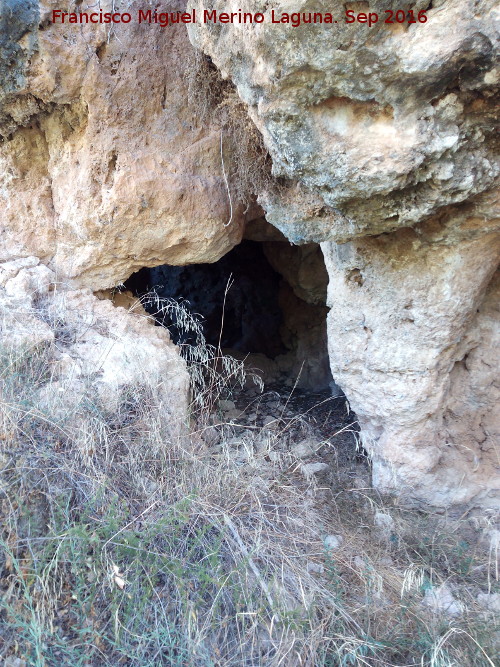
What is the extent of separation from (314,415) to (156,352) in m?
1.29

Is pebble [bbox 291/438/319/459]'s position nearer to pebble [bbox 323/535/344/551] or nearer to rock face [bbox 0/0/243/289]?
pebble [bbox 323/535/344/551]

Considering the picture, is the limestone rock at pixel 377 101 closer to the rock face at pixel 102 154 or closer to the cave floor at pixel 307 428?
the rock face at pixel 102 154

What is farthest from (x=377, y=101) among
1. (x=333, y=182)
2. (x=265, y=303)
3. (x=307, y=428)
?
(x=265, y=303)

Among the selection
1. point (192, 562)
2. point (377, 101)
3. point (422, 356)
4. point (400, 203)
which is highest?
point (377, 101)

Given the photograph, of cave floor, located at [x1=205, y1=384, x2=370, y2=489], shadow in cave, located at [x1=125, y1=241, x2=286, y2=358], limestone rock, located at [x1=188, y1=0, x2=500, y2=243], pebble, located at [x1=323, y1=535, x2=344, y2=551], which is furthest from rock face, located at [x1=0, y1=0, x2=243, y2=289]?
shadow in cave, located at [x1=125, y1=241, x2=286, y2=358]

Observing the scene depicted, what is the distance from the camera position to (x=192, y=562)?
6.13 feet

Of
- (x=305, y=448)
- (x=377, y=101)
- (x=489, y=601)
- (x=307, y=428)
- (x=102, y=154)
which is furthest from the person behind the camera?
(x=307, y=428)

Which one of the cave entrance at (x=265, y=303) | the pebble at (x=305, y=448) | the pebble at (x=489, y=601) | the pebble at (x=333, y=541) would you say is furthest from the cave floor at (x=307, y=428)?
the pebble at (x=489, y=601)

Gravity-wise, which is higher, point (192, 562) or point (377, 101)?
point (377, 101)

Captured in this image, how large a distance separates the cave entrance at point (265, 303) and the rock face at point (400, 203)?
6.50ft

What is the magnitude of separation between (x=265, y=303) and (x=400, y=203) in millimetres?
3973

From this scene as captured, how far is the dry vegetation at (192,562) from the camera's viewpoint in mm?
1654

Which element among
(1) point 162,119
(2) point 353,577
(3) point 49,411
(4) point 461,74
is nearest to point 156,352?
(3) point 49,411

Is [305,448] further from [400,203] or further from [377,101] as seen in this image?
[377,101]
